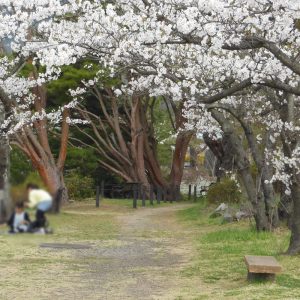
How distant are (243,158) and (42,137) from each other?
12690 millimetres

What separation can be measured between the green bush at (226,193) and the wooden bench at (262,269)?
44.5 ft

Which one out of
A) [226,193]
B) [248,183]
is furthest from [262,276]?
[226,193]

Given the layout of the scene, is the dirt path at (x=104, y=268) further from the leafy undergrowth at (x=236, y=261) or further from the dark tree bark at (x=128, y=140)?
the dark tree bark at (x=128, y=140)

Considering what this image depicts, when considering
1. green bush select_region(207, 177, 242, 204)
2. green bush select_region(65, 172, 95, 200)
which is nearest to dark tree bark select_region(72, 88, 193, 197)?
green bush select_region(65, 172, 95, 200)

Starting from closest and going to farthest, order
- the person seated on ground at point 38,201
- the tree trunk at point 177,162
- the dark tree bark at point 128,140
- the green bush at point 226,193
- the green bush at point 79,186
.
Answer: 1. the person seated on ground at point 38,201
2. the green bush at point 226,193
3. the green bush at point 79,186
4. the dark tree bark at point 128,140
5. the tree trunk at point 177,162

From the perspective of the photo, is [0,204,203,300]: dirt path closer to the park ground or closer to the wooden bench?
the park ground

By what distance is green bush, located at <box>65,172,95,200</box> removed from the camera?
103 feet

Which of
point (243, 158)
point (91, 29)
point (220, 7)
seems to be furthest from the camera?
point (243, 158)

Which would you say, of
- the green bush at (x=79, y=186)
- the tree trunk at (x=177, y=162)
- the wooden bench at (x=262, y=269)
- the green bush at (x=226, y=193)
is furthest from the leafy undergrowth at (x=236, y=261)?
the tree trunk at (x=177, y=162)

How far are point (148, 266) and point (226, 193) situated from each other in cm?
1327

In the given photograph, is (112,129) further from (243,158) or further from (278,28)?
(278,28)

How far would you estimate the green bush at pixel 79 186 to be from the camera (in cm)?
3150

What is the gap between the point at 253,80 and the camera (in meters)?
8.80

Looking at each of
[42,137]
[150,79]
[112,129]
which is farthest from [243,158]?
[112,129]
